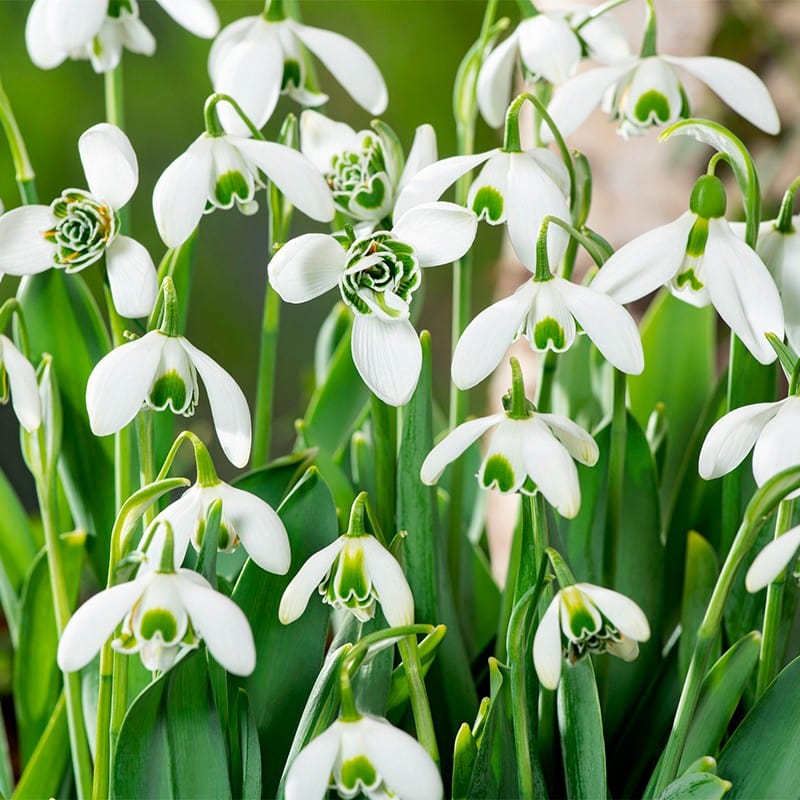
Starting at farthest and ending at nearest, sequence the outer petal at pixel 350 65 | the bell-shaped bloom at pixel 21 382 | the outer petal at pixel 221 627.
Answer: the outer petal at pixel 350 65 → the bell-shaped bloom at pixel 21 382 → the outer petal at pixel 221 627

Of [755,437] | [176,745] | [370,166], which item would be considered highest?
[370,166]

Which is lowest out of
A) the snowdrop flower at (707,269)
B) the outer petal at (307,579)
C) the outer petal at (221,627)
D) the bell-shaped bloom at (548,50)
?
the outer petal at (307,579)

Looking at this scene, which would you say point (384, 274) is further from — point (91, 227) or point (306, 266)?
point (91, 227)

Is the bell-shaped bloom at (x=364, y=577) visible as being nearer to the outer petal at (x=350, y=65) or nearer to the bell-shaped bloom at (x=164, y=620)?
the bell-shaped bloom at (x=164, y=620)

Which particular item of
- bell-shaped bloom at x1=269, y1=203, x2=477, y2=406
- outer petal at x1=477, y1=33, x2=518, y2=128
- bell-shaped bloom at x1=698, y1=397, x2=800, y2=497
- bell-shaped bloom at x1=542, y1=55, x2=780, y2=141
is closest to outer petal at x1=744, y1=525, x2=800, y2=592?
bell-shaped bloom at x1=698, y1=397, x2=800, y2=497

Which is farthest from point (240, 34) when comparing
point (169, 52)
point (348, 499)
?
point (169, 52)

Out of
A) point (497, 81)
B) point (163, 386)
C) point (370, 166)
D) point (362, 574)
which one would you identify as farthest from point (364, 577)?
point (497, 81)

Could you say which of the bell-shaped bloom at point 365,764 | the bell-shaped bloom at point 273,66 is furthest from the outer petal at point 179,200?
the bell-shaped bloom at point 365,764
